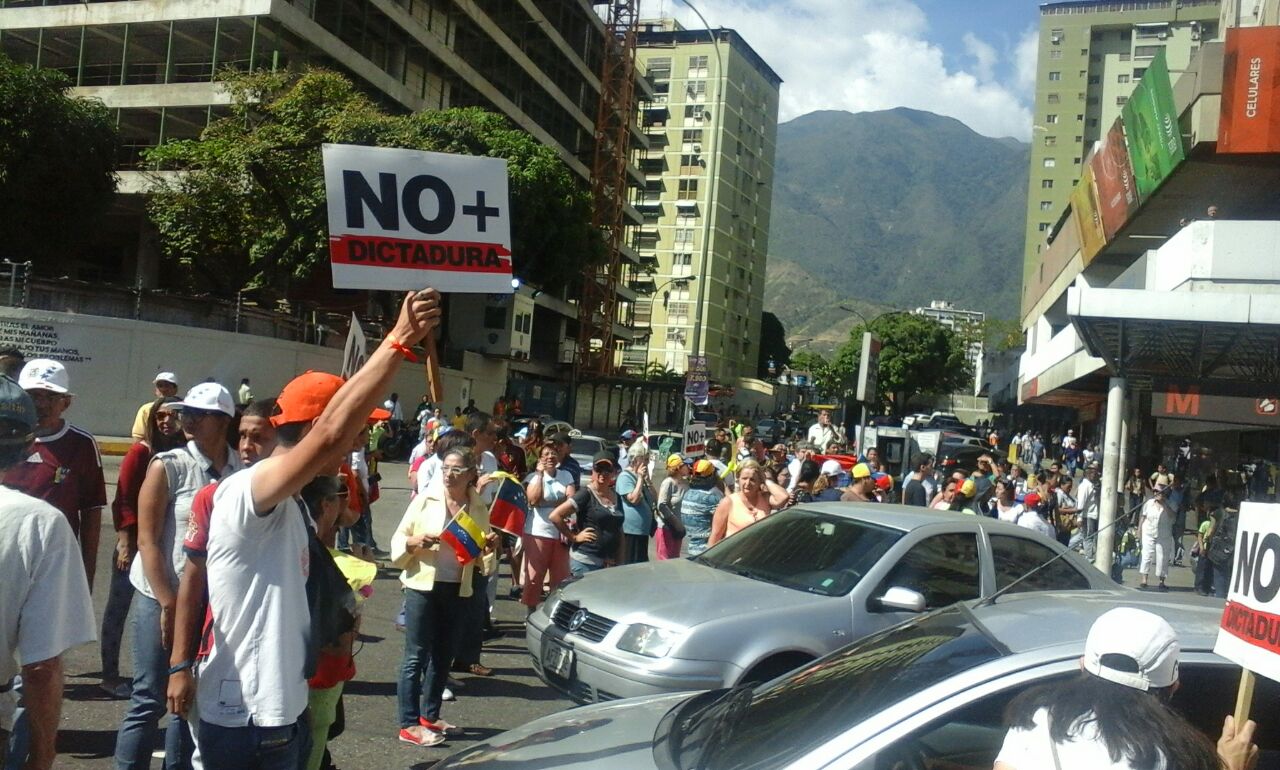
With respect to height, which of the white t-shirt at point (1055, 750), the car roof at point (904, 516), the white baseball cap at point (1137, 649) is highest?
the white baseball cap at point (1137, 649)

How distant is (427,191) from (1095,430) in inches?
1605

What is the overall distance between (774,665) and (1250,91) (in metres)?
20.1

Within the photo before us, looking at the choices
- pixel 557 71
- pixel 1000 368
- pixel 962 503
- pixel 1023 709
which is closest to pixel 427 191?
pixel 1023 709

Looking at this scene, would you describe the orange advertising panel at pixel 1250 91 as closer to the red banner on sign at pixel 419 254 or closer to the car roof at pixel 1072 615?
the car roof at pixel 1072 615

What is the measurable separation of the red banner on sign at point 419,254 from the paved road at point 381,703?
263cm

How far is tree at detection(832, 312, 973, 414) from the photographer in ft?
278

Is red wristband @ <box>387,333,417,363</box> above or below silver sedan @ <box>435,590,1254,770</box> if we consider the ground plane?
above

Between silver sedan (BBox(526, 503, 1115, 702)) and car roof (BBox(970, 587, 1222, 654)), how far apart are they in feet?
6.00

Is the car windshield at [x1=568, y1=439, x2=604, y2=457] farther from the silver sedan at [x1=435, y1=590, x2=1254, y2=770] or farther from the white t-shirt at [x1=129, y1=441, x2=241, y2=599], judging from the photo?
the silver sedan at [x1=435, y1=590, x2=1254, y2=770]

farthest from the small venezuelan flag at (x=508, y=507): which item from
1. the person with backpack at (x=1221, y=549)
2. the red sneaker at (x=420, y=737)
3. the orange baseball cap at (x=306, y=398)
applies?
the person with backpack at (x=1221, y=549)

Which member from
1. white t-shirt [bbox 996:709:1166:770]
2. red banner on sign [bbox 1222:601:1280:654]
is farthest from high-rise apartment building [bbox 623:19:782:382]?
white t-shirt [bbox 996:709:1166:770]

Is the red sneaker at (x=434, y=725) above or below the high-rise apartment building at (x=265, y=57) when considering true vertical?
below

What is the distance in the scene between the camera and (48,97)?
32.9 m

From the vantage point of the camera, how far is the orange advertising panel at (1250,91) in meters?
21.3
